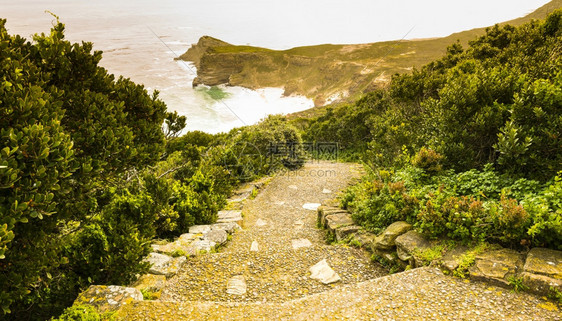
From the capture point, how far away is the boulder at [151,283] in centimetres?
509

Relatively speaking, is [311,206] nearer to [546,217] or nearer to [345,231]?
[345,231]

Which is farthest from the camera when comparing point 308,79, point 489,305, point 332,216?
point 308,79

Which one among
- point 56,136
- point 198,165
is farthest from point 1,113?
point 198,165

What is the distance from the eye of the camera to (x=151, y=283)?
5270 mm

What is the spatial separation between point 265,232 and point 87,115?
602cm

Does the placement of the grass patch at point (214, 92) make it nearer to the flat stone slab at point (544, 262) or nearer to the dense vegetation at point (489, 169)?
the dense vegetation at point (489, 169)

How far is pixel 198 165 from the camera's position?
1334 centimetres

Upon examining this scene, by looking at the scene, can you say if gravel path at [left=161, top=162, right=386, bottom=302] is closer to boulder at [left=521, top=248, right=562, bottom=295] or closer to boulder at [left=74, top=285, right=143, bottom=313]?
boulder at [left=74, top=285, right=143, bottom=313]

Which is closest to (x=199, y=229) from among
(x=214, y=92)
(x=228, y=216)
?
(x=228, y=216)

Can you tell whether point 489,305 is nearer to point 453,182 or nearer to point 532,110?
point 453,182

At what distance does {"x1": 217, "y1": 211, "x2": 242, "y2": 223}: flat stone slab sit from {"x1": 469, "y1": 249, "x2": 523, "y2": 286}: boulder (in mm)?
7240

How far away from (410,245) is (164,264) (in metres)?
5.08

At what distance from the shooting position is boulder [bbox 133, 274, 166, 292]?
5086mm

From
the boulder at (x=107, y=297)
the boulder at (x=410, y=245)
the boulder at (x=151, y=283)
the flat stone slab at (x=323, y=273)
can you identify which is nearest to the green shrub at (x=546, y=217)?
the boulder at (x=410, y=245)
